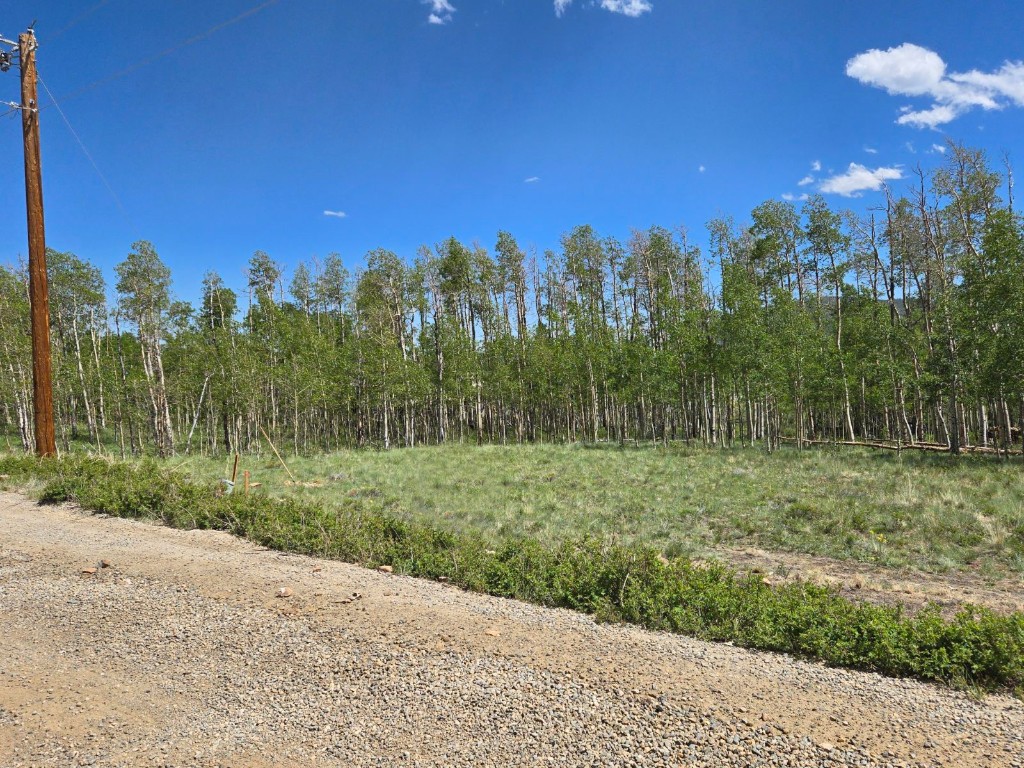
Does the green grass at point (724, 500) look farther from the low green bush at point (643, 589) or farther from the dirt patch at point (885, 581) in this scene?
the low green bush at point (643, 589)

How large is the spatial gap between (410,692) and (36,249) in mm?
16001

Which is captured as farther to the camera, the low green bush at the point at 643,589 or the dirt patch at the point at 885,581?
the dirt patch at the point at 885,581

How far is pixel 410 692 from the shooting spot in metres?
3.63

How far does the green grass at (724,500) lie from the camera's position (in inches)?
405

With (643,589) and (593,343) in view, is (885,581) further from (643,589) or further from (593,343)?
(593,343)

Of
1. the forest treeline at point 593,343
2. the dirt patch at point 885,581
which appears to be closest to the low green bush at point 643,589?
the dirt patch at point 885,581

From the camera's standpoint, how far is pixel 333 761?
2984mm

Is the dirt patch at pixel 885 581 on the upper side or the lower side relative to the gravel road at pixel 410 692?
lower

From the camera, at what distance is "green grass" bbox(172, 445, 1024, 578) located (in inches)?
405

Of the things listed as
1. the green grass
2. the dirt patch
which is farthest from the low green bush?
the green grass

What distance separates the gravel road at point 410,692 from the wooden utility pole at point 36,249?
994 cm

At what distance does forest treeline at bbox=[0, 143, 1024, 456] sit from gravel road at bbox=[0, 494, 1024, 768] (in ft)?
76.8

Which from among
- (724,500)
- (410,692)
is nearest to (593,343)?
(724,500)

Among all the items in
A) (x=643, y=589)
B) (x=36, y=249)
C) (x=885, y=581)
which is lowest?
(x=885, y=581)
